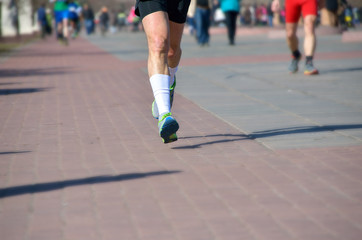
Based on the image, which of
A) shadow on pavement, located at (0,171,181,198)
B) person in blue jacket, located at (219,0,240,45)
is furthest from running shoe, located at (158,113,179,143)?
person in blue jacket, located at (219,0,240,45)

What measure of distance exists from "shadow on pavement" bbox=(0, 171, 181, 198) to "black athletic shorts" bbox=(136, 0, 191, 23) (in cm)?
157

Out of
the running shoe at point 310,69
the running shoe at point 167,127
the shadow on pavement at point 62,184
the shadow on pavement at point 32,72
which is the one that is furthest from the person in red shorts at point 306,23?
the shadow on pavement at point 62,184

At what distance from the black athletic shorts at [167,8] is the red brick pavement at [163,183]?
95 centimetres

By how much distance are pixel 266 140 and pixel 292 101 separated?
2.51m

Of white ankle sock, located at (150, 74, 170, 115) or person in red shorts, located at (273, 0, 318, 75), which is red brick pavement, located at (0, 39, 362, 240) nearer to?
white ankle sock, located at (150, 74, 170, 115)

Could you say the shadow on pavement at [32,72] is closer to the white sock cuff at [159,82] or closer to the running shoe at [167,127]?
the white sock cuff at [159,82]

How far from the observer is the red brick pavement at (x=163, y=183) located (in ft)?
11.9

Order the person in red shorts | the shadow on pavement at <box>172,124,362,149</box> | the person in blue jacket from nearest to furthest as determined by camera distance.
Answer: the shadow on pavement at <box>172,124,362,149</box>, the person in red shorts, the person in blue jacket

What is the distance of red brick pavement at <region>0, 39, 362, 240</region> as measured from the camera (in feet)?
11.9

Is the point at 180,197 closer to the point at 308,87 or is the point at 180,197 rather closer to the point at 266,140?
the point at 266,140

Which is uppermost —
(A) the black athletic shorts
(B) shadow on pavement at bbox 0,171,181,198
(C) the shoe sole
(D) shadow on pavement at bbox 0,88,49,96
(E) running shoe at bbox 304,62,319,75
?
(A) the black athletic shorts

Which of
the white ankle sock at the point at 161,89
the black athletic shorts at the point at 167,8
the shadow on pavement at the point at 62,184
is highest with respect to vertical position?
the black athletic shorts at the point at 167,8

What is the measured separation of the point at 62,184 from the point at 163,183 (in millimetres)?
581

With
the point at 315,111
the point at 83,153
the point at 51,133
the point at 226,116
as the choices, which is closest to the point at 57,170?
the point at 83,153
